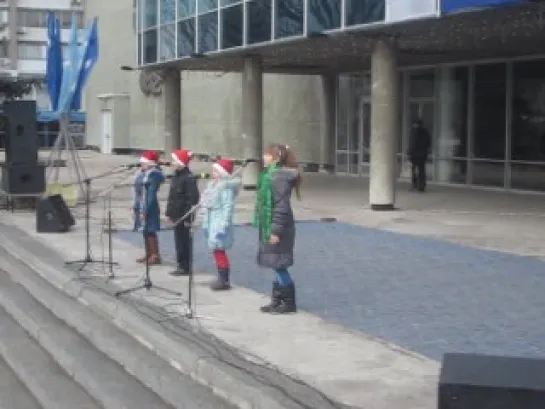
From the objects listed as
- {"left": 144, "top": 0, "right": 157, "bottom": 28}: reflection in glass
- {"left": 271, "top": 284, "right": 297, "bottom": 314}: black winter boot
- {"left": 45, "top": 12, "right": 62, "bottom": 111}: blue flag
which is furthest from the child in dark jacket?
{"left": 144, "top": 0, "right": 157, "bottom": 28}: reflection in glass

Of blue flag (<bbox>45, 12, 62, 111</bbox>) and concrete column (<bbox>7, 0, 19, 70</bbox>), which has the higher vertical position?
concrete column (<bbox>7, 0, 19, 70</bbox>)

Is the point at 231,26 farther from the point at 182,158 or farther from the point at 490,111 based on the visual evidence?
the point at 182,158

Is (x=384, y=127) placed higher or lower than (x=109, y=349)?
higher

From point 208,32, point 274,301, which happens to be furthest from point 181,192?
point 208,32

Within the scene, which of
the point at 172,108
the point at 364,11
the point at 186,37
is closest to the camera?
the point at 364,11

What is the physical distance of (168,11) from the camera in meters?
30.0

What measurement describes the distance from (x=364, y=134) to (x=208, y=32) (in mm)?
7285

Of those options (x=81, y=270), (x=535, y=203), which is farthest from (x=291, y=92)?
(x=81, y=270)

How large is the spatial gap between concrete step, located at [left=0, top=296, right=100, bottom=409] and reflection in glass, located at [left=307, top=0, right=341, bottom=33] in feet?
40.0

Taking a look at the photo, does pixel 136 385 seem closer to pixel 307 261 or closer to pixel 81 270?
pixel 81 270

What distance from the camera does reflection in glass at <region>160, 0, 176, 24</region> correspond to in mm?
29562

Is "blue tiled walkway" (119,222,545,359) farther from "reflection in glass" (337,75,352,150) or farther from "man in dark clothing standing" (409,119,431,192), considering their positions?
"reflection in glass" (337,75,352,150)

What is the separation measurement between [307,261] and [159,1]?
19.9 m

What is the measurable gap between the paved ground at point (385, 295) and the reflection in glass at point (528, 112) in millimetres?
4694
